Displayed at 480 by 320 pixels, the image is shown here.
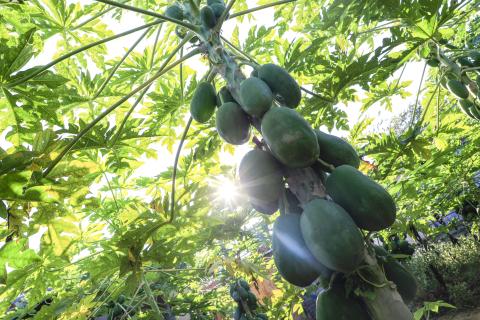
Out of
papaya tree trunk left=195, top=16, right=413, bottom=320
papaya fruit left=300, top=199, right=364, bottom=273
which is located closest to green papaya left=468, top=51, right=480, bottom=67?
papaya tree trunk left=195, top=16, right=413, bottom=320

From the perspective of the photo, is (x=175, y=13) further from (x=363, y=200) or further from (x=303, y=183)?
(x=363, y=200)

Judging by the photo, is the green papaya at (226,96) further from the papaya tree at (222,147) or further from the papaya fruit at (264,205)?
the papaya fruit at (264,205)

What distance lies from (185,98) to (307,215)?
1.74 metres

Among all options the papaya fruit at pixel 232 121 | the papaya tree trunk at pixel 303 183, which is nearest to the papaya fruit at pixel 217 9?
the papaya tree trunk at pixel 303 183

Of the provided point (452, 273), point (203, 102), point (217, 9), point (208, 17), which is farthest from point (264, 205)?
point (452, 273)

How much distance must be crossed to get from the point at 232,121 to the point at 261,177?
10.9 inches

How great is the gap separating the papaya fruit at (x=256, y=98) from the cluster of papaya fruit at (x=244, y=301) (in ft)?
12.4

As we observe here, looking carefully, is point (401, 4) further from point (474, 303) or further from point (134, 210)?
point (474, 303)

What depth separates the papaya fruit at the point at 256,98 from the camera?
121cm

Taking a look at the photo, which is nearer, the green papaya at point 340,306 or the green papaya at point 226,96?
the green papaya at point 340,306

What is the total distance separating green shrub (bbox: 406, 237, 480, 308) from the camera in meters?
8.77

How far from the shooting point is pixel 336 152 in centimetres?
123

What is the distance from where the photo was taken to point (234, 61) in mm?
1500

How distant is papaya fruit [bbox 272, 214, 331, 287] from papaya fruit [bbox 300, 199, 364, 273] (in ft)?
0.22
